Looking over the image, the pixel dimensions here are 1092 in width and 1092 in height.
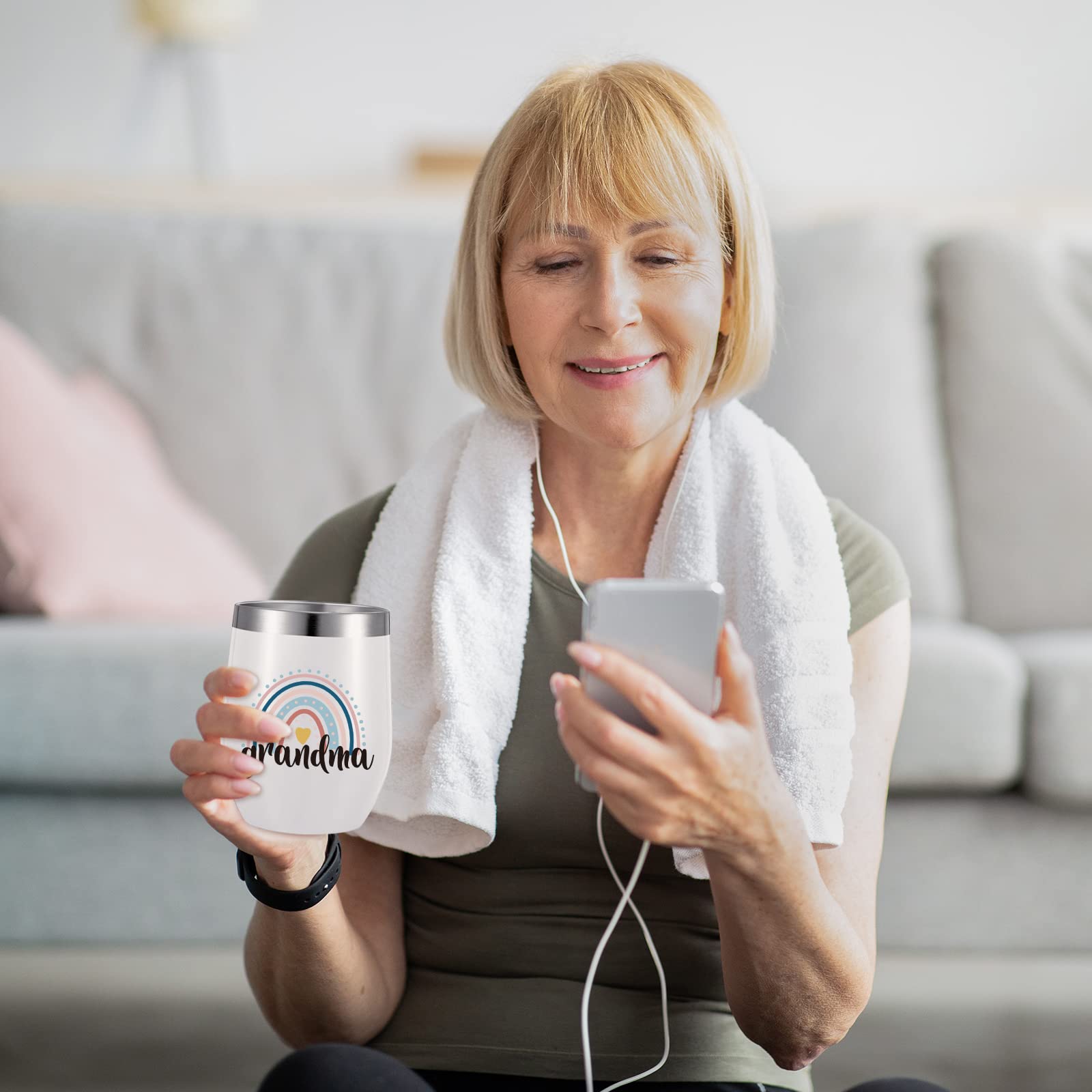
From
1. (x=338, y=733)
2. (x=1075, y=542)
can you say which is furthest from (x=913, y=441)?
(x=338, y=733)

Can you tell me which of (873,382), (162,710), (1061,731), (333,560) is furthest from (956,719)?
(162,710)

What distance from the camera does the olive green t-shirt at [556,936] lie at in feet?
2.58

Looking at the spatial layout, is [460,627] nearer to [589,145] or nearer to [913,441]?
[589,145]

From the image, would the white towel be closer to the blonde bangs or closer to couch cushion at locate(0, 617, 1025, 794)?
the blonde bangs

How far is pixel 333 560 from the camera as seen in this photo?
0.90m

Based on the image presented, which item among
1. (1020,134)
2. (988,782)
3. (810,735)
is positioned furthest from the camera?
(1020,134)

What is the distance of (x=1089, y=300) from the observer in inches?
63.9

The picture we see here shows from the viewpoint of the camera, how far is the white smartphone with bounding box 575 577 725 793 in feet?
1.88

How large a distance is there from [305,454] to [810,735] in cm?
106

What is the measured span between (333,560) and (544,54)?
2521mm

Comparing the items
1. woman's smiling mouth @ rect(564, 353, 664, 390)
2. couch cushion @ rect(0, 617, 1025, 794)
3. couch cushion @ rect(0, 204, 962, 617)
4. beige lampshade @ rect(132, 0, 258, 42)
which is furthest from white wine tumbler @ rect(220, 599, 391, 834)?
beige lampshade @ rect(132, 0, 258, 42)

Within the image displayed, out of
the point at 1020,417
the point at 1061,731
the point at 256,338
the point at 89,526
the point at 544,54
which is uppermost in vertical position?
the point at 544,54

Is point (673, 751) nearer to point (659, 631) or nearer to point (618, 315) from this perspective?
point (659, 631)

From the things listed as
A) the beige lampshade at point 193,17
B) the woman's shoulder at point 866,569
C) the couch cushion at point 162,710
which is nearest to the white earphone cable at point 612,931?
the woman's shoulder at point 866,569
